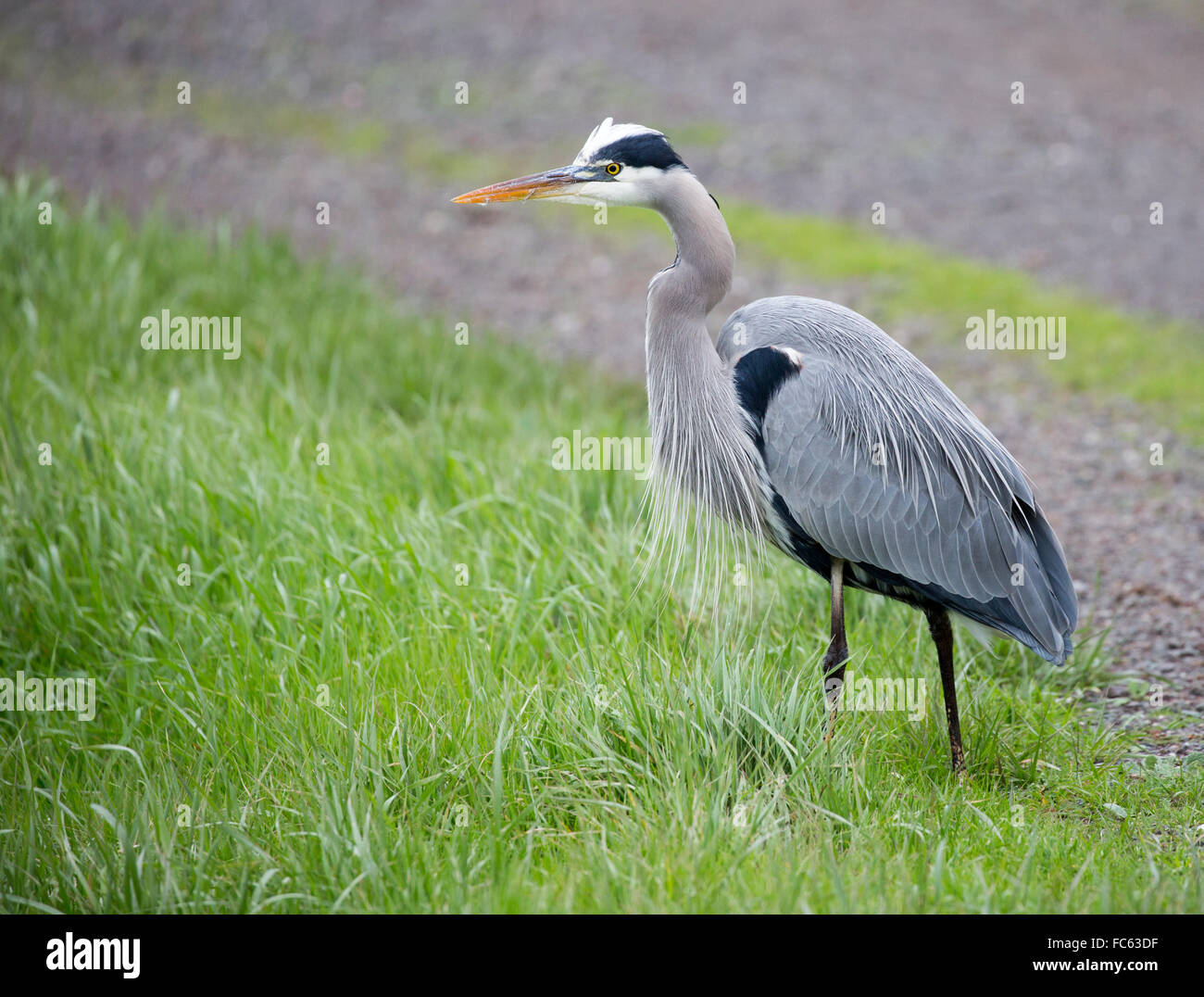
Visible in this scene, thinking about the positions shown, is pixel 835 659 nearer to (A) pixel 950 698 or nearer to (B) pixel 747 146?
(A) pixel 950 698

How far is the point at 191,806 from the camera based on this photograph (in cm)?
382

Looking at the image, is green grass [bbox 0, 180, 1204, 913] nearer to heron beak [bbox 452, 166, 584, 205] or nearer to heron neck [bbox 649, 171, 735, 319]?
heron neck [bbox 649, 171, 735, 319]

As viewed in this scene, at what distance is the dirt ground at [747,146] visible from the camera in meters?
7.50

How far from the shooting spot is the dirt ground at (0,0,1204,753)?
7.50 m

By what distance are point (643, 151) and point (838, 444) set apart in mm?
1328

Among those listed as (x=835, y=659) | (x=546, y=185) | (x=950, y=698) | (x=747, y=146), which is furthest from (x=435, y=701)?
(x=747, y=146)

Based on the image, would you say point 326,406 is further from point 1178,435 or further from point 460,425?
point 1178,435

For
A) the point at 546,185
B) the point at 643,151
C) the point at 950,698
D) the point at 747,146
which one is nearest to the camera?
the point at 950,698

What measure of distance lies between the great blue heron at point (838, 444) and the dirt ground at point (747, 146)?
1241mm

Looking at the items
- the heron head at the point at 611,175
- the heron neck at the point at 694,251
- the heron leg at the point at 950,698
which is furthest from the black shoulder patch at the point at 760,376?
the heron leg at the point at 950,698

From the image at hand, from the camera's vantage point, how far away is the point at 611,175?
15.0 ft
